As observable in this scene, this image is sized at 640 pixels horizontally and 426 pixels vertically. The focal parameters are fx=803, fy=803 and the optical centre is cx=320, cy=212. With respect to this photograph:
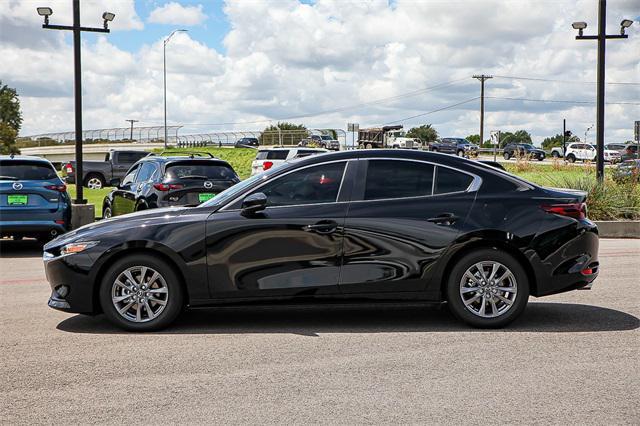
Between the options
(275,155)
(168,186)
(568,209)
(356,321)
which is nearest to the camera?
(568,209)

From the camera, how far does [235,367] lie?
5.92m

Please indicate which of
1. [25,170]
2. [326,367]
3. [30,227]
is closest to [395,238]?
[326,367]

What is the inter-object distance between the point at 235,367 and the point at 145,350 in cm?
97

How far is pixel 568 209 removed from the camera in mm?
7445

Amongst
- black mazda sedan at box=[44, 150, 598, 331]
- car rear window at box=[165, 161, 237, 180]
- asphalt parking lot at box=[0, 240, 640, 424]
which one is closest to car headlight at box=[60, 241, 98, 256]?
black mazda sedan at box=[44, 150, 598, 331]

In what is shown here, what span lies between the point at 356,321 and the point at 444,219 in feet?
4.36

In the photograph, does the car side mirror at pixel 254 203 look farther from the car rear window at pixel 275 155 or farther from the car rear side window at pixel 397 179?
the car rear window at pixel 275 155

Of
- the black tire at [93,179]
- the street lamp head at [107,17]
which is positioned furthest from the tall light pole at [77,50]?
the black tire at [93,179]

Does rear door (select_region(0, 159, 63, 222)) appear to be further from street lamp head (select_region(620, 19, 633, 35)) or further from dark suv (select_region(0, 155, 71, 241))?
street lamp head (select_region(620, 19, 633, 35))

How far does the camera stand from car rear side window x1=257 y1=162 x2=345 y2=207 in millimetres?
7309

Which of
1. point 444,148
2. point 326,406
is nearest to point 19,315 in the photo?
point 326,406

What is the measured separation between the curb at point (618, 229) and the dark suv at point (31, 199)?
1131 cm

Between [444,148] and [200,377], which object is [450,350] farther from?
[444,148]

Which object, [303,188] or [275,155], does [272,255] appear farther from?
[275,155]
